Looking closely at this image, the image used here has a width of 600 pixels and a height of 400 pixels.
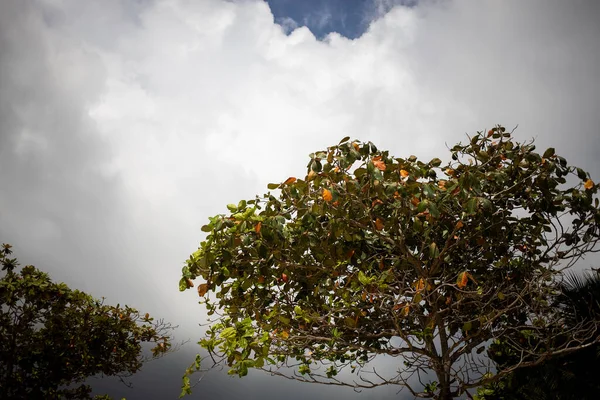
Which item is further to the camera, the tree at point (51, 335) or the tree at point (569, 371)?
the tree at point (51, 335)

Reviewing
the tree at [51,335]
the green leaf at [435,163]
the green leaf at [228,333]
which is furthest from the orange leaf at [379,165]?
the tree at [51,335]

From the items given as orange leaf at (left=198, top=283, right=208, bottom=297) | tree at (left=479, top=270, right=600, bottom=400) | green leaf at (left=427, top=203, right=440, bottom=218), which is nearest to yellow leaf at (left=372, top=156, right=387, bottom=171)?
green leaf at (left=427, top=203, right=440, bottom=218)

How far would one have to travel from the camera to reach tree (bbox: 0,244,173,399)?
7344mm

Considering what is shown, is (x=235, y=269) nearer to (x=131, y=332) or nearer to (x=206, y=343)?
(x=206, y=343)

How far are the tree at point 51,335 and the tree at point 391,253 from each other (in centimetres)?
554

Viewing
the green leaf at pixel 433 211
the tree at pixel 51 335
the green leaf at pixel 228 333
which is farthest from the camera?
the tree at pixel 51 335

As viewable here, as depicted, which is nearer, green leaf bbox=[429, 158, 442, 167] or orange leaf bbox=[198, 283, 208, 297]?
orange leaf bbox=[198, 283, 208, 297]

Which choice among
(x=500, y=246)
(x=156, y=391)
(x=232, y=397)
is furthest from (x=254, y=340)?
(x=232, y=397)

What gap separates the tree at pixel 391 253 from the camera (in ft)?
11.5

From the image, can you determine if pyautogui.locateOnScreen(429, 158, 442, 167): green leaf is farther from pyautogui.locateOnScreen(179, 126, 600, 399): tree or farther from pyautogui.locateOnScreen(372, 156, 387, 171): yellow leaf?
pyautogui.locateOnScreen(372, 156, 387, 171): yellow leaf

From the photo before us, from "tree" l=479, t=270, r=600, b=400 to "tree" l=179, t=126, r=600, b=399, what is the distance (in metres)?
0.38

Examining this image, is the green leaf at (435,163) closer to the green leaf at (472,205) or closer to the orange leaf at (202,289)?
the green leaf at (472,205)

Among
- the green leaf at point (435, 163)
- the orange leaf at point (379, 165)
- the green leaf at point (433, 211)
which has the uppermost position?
the green leaf at point (435, 163)

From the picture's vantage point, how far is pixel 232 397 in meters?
132
